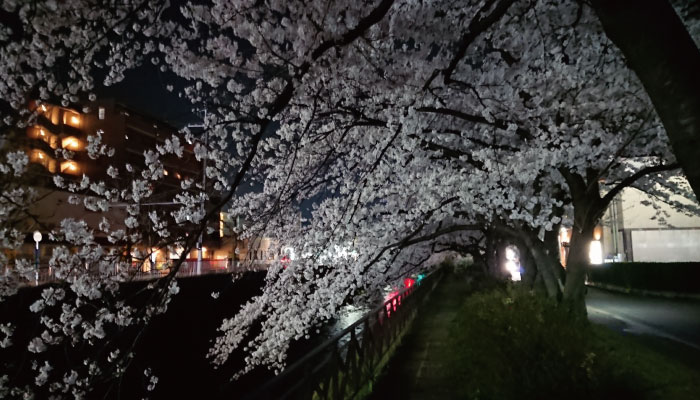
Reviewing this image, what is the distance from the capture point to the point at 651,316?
17625 mm

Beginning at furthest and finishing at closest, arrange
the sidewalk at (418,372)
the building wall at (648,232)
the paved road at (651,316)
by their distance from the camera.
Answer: the building wall at (648,232) → the paved road at (651,316) → the sidewalk at (418,372)

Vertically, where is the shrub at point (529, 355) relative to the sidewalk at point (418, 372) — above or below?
above

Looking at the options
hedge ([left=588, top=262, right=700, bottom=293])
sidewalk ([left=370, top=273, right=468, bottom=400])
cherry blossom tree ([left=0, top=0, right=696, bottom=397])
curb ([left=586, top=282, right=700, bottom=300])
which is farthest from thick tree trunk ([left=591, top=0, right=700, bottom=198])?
hedge ([left=588, top=262, right=700, bottom=293])

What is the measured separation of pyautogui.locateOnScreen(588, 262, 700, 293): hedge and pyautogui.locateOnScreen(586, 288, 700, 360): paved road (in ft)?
5.65

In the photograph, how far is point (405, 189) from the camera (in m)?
9.26

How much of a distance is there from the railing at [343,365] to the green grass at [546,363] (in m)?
1.93

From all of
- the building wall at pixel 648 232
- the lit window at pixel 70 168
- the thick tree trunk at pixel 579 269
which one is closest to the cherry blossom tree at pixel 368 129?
the thick tree trunk at pixel 579 269

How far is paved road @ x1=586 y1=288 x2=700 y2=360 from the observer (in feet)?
43.6

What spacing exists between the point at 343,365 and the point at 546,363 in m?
3.45

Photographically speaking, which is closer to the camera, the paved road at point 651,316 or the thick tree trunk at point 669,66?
the thick tree trunk at point 669,66

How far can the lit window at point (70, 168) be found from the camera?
43891 mm

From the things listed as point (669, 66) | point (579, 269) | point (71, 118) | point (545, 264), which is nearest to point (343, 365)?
point (579, 269)

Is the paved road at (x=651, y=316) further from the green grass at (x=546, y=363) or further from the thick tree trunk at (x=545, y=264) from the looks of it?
the green grass at (x=546, y=363)

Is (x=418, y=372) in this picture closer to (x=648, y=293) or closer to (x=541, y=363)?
(x=541, y=363)
